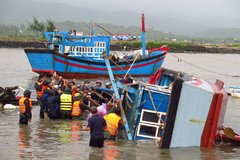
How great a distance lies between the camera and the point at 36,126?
16.3 m

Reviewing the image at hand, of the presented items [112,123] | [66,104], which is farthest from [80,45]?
[112,123]

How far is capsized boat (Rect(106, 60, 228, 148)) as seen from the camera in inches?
525

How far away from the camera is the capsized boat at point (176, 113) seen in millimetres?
13344

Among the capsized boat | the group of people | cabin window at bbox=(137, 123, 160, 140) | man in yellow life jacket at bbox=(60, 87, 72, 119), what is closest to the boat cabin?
the group of people

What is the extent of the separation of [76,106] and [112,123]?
13.9 feet

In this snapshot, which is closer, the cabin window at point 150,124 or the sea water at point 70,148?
the sea water at point 70,148

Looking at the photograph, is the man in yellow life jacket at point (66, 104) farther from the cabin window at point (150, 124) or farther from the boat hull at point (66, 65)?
the boat hull at point (66, 65)

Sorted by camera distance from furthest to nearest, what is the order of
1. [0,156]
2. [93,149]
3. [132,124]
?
[132,124]
[93,149]
[0,156]

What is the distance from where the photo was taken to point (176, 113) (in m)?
13.3

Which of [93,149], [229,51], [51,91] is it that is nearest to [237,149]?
[93,149]

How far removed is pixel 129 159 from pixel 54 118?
522 cm

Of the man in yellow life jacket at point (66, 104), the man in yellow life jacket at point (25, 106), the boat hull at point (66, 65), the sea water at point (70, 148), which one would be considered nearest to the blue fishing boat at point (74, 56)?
the boat hull at point (66, 65)

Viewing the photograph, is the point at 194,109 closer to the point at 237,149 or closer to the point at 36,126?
the point at 237,149

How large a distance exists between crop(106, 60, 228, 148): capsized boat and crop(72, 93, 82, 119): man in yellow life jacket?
285 centimetres
